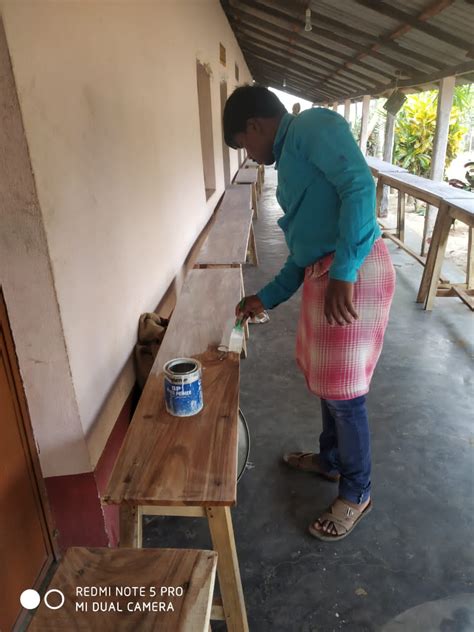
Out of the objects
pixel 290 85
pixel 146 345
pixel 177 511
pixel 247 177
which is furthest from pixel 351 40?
pixel 290 85

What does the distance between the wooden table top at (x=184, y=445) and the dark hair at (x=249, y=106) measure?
2.83 feet

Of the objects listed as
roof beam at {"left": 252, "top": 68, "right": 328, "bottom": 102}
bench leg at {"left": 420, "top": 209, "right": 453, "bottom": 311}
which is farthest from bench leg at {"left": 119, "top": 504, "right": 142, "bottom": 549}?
roof beam at {"left": 252, "top": 68, "right": 328, "bottom": 102}

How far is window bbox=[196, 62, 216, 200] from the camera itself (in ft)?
17.2

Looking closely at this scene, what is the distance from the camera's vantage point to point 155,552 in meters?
1.00

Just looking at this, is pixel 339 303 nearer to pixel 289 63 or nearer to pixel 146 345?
pixel 146 345

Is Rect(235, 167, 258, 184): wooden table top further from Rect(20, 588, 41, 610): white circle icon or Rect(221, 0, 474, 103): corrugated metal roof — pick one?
Rect(20, 588, 41, 610): white circle icon

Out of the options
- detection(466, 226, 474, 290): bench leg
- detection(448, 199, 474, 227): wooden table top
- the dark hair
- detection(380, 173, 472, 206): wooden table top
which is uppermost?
the dark hair

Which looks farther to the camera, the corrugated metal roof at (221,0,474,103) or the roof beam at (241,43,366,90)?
the roof beam at (241,43,366,90)

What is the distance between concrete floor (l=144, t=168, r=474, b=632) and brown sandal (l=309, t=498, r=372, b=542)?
3 centimetres

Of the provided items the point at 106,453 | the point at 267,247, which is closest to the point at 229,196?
the point at 267,247

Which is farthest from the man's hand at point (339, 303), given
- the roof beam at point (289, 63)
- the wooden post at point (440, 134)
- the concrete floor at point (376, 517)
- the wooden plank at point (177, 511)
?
the roof beam at point (289, 63)

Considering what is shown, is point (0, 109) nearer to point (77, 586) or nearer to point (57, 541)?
point (77, 586)

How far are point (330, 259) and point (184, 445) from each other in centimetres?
80

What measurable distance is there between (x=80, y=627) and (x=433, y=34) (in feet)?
17.0
